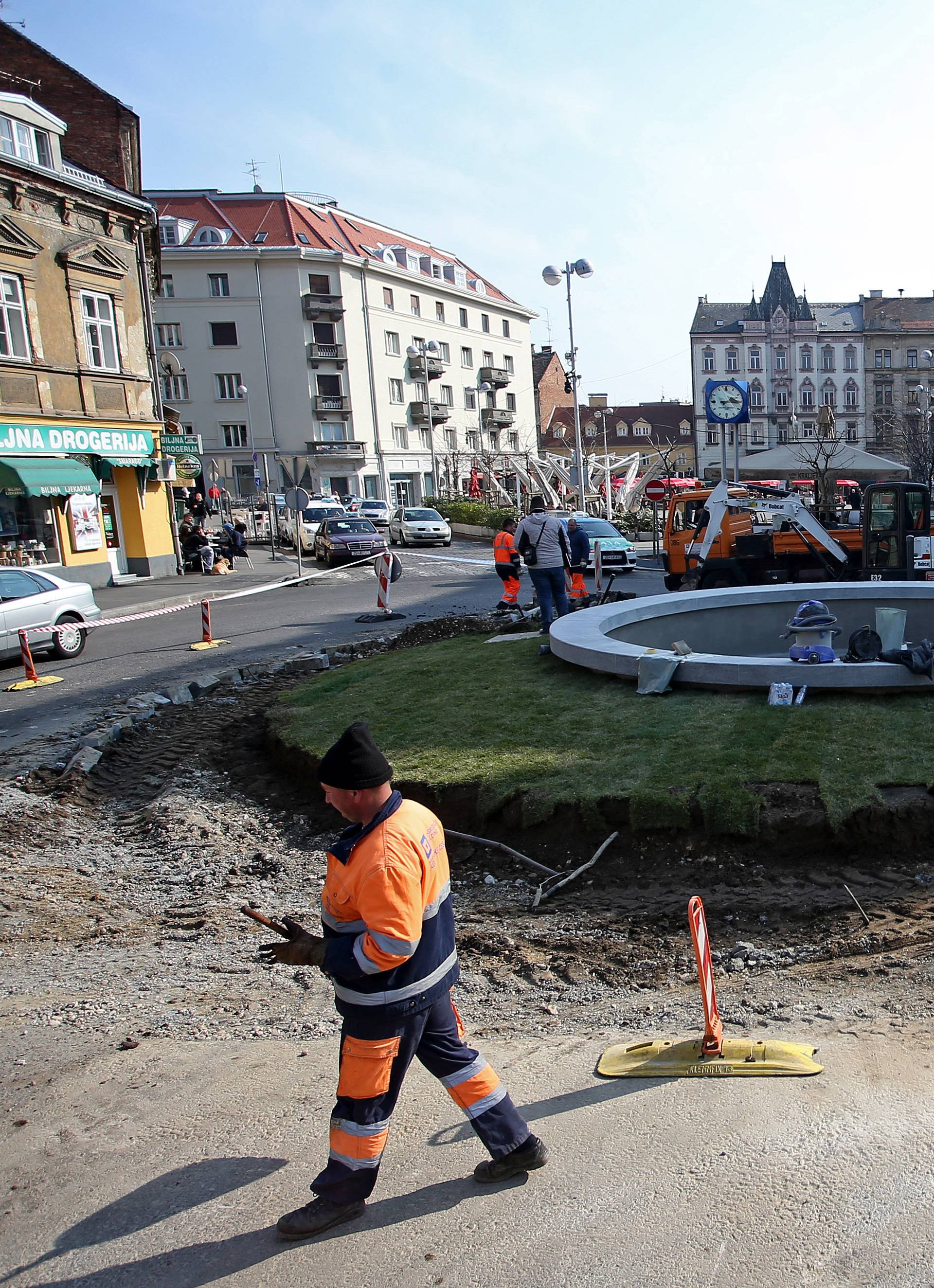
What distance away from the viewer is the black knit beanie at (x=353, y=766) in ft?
9.51

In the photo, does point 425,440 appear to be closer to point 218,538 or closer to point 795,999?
point 218,538

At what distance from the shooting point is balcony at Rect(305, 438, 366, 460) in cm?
5731

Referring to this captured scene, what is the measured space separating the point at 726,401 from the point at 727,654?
9.06 m

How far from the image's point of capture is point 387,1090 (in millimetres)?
3004

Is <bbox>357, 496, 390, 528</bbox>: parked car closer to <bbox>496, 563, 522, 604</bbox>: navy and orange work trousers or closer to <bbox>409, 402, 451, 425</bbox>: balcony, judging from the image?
<bbox>409, 402, 451, 425</bbox>: balcony

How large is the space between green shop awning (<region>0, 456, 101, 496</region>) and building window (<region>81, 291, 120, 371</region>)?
3.12 meters

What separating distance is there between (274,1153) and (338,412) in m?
57.5

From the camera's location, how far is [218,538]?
104 feet

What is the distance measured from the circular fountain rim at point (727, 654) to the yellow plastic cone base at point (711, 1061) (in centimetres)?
465

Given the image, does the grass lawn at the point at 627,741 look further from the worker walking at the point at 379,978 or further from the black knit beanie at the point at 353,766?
the black knit beanie at the point at 353,766

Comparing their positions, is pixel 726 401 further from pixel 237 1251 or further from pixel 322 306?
pixel 322 306

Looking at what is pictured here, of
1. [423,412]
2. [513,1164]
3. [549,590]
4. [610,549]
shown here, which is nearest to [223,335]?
[423,412]

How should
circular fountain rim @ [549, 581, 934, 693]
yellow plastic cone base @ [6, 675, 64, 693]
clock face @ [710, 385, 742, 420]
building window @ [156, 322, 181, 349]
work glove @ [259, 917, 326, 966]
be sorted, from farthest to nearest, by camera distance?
building window @ [156, 322, 181, 349] → clock face @ [710, 385, 742, 420] → yellow plastic cone base @ [6, 675, 64, 693] → circular fountain rim @ [549, 581, 934, 693] → work glove @ [259, 917, 326, 966]

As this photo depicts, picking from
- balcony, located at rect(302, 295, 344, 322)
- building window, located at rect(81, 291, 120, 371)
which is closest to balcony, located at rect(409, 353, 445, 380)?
balcony, located at rect(302, 295, 344, 322)
